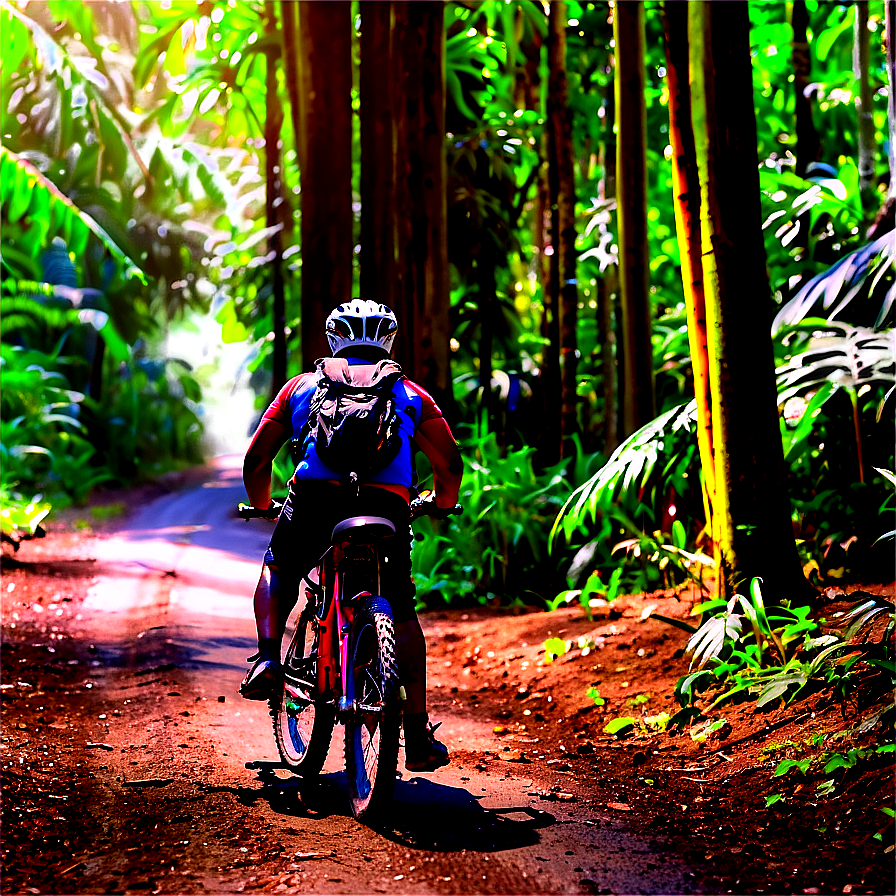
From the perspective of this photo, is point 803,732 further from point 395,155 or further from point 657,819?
point 395,155

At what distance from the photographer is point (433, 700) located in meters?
6.55

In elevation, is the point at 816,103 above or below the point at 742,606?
above

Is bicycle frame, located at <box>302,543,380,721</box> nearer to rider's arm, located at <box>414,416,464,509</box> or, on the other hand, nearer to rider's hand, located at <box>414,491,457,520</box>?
rider's hand, located at <box>414,491,457,520</box>

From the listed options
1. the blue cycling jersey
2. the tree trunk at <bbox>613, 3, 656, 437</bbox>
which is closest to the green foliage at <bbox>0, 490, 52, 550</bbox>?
the tree trunk at <bbox>613, 3, 656, 437</bbox>

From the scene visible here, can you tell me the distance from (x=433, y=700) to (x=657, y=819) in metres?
2.59

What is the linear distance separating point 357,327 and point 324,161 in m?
7.14

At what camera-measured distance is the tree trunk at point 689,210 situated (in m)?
5.91

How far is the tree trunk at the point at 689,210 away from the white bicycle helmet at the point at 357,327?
2.41 metres

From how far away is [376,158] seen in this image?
37.0 feet

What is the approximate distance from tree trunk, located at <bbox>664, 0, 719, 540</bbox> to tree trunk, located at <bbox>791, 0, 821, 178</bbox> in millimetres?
4872

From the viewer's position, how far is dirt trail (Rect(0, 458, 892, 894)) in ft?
11.4

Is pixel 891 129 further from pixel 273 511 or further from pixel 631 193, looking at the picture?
pixel 273 511

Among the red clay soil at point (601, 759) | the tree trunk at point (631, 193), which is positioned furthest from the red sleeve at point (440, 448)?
the tree trunk at point (631, 193)

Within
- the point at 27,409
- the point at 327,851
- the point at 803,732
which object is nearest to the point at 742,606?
the point at 803,732
